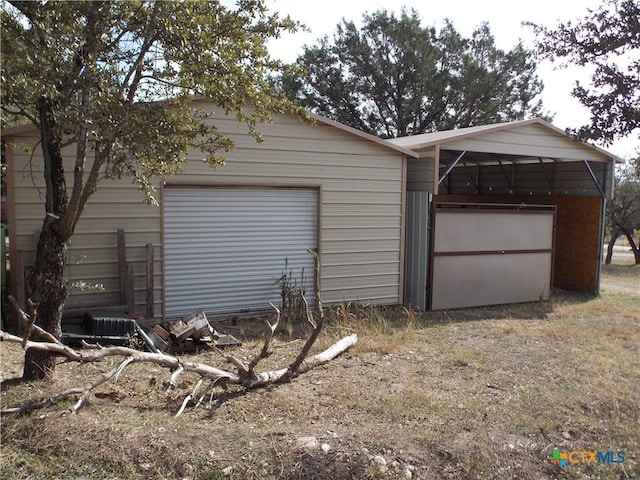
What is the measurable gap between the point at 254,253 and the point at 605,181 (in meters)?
7.63

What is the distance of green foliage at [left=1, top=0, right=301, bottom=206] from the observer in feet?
13.7

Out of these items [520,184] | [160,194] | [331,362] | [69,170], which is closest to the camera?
[331,362]

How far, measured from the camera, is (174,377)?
4.66 m

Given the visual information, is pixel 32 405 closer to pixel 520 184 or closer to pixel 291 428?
pixel 291 428

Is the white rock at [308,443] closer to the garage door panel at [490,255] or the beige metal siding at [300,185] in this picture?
the beige metal siding at [300,185]

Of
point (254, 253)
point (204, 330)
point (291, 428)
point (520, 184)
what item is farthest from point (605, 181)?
point (291, 428)

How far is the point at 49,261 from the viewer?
474cm

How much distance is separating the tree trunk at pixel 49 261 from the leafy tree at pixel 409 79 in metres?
18.8

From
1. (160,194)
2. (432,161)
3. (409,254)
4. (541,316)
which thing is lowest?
(541,316)

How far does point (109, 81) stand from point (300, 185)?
14.2 ft

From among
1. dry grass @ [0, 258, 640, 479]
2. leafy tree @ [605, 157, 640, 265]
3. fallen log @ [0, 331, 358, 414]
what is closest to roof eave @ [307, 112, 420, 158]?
dry grass @ [0, 258, 640, 479]

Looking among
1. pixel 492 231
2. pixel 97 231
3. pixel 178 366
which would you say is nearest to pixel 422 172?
pixel 492 231

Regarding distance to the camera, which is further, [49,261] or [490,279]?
[490,279]

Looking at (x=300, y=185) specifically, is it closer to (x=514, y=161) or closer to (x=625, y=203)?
(x=514, y=161)
